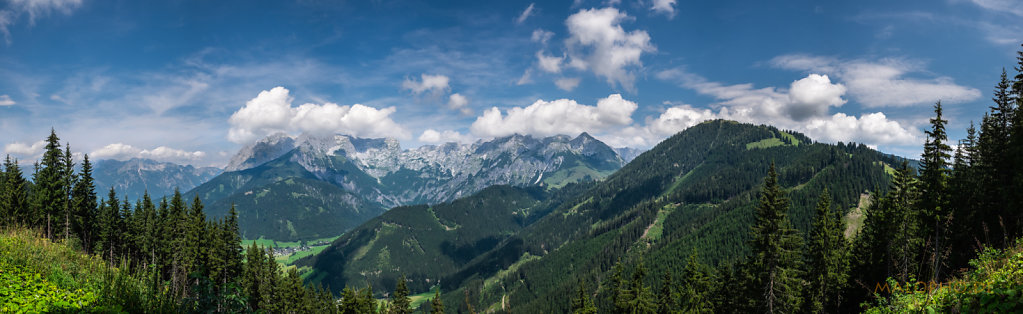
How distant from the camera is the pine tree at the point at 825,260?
4122 centimetres

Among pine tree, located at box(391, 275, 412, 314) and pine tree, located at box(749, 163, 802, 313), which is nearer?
pine tree, located at box(749, 163, 802, 313)

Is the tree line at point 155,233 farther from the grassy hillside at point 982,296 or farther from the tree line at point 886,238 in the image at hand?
the grassy hillside at point 982,296

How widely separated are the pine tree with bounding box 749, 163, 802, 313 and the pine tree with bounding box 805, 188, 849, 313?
1149cm

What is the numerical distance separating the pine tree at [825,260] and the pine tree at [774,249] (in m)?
11.5

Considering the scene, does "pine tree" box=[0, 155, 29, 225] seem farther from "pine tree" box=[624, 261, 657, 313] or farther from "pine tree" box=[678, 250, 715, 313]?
"pine tree" box=[678, 250, 715, 313]

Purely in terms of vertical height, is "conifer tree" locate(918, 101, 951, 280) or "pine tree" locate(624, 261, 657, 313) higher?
"conifer tree" locate(918, 101, 951, 280)

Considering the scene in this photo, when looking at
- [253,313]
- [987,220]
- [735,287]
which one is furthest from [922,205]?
[253,313]

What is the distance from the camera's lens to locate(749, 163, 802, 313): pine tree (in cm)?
3083

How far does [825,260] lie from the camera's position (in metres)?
41.9

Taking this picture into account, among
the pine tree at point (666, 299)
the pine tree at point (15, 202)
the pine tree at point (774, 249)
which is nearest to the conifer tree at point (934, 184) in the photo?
the pine tree at point (774, 249)

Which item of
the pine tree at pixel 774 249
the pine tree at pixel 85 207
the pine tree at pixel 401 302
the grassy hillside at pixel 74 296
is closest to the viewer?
the grassy hillside at pixel 74 296

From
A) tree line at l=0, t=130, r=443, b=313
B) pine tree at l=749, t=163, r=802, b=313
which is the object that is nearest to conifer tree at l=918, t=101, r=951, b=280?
pine tree at l=749, t=163, r=802, b=313

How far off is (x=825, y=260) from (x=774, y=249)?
17.1 meters

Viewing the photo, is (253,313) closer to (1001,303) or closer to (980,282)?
(1001,303)
